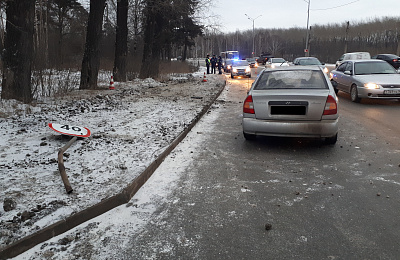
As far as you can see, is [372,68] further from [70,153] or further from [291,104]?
[70,153]

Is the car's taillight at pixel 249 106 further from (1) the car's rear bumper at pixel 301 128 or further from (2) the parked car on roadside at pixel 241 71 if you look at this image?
(2) the parked car on roadside at pixel 241 71

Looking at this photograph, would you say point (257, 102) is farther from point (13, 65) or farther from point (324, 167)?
point (13, 65)

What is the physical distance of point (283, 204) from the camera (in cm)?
363

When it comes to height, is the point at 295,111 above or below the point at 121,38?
below

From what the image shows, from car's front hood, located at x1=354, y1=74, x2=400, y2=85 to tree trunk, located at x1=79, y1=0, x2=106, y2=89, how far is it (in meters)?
10.7

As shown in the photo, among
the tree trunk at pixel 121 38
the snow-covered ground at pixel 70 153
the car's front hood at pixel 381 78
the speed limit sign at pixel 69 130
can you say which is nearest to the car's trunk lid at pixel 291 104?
the snow-covered ground at pixel 70 153

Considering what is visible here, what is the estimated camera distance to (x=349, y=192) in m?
3.95

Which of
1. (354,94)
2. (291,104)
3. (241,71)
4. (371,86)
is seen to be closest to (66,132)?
(291,104)

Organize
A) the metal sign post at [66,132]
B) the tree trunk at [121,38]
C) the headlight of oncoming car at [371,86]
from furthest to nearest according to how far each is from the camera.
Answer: the tree trunk at [121,38], the headlight of oncoming car at [371,86], the metal sign post at [66,132]

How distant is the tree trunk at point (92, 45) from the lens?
12992mm

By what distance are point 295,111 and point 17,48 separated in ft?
25.1

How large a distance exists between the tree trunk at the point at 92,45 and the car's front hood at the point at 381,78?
10696mm

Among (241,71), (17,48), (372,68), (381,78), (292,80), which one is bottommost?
(292,80)

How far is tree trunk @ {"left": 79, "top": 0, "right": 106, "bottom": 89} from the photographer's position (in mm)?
12992
